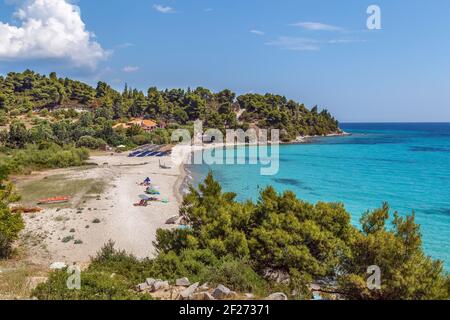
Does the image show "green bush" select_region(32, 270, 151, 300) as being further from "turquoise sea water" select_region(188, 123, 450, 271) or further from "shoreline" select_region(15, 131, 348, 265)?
"turquoise sea water" select_region(188, 123, 450, 271)

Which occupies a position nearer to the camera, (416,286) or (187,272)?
(416,286)

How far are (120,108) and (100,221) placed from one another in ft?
257

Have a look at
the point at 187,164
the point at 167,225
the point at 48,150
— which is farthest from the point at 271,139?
the point at 167,225

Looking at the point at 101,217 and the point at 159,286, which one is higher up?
the point at 159,286

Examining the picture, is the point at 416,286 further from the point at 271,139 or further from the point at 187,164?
the point at 271,139

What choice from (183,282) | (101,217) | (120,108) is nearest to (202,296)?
(183,282)

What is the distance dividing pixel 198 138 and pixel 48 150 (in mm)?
40811

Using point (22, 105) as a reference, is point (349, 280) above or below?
below

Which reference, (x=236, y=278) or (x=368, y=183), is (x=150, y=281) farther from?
(x=368, y=183)

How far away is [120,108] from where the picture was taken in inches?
3797

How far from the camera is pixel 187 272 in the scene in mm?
10312

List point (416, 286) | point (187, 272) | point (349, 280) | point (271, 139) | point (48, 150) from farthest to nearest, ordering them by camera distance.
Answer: point (271, 139) → point (48, 150) → point (187, 272) → point (349, 280) → point (416, 286)

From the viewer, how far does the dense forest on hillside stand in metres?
75.9
